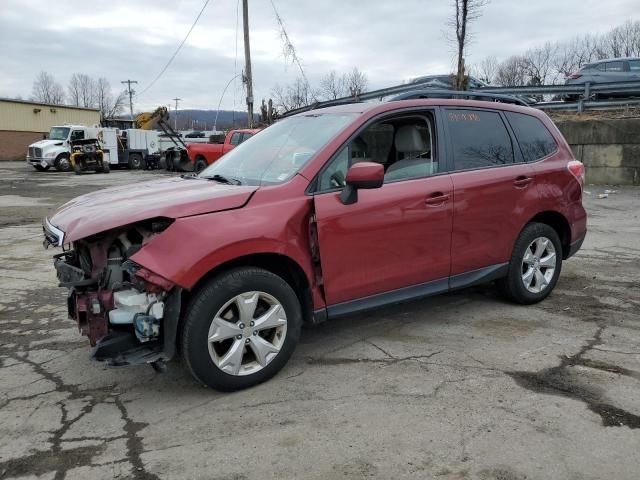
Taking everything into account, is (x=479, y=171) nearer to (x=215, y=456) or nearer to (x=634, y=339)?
(x=634, y=339)

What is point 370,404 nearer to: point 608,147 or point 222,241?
point 222,241

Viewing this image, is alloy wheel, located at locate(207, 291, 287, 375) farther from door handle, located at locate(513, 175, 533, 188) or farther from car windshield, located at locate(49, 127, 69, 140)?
car windshield, located at locate(49, 127, 69, 140)

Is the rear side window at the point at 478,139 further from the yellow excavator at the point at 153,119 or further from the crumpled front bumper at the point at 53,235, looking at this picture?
the yellow excavator at the point at 153,119

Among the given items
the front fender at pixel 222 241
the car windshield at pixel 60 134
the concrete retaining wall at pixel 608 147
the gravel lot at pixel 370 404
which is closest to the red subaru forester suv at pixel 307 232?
the front fender at pixel 222 241

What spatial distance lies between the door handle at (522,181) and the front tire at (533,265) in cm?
40

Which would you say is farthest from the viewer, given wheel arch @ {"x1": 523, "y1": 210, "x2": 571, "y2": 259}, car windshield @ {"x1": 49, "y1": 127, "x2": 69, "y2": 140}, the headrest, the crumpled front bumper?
car windshield @ {"x1": 49, "y1": 127, "x2": 69, "y2": 140}

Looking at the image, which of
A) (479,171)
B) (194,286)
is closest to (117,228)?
(194,286)

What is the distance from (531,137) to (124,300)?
153 inches

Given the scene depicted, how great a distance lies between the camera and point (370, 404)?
3.26 meters

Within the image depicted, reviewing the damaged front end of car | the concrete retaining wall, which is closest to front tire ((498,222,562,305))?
the damaged front end of car

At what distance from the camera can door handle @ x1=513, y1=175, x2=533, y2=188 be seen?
4695 millimetres

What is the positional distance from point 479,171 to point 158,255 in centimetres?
274

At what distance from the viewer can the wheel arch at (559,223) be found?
16.6 ft

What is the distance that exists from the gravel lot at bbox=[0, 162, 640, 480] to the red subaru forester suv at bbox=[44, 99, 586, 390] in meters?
0.36
